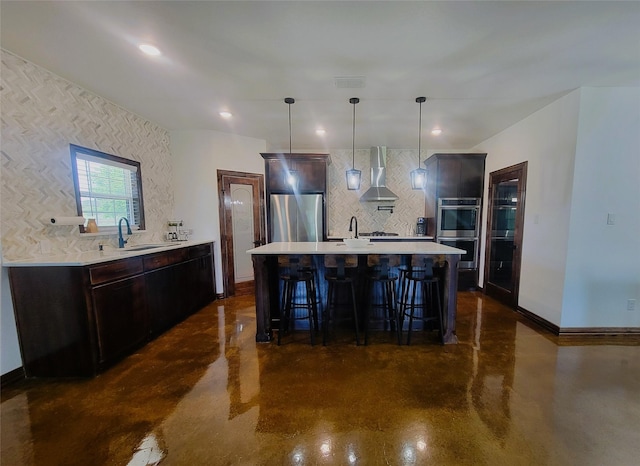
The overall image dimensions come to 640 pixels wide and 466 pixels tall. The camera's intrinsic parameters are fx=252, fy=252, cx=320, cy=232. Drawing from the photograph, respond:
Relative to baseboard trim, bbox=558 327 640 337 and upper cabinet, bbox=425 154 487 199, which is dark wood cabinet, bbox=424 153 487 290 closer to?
upper cabinet, bbox=425 154 487 199

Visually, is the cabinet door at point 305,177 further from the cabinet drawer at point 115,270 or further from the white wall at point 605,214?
the white wall at point 605,214

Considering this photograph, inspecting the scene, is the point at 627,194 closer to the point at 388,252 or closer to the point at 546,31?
the point at 546,31

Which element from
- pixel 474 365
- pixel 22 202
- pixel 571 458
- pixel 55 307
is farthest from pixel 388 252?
pixel 22 202

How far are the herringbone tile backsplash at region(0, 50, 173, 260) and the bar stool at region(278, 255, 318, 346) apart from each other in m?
2.22

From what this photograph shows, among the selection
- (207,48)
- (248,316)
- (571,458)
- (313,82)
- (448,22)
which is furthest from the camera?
(248,316)

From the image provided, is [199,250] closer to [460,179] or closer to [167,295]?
[167,295]

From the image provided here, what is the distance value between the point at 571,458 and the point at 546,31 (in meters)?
2.84

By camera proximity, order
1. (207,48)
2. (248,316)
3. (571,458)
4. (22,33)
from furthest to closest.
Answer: (248,316) < (207,48) < (22,33) < (571,458)

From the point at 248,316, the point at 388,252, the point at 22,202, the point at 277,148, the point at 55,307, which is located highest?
the point at 277,148

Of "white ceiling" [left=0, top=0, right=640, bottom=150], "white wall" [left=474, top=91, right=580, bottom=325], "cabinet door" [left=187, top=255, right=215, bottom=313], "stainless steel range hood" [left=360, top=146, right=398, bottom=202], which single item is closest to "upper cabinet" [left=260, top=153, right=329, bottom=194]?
"stainless steel range hood" [left=360, top=146, right=398, bottom=202]

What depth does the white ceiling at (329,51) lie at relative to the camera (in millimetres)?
1718

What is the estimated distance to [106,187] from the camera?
10.1 feet

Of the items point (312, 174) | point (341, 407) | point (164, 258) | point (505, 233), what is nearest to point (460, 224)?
point (505, 233)

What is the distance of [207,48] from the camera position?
2.10 meters
